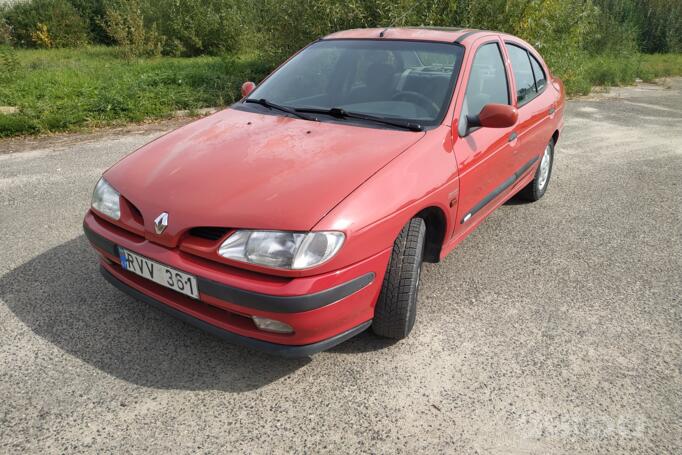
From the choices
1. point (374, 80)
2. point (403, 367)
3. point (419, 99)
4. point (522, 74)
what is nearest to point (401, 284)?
point (403, 367)

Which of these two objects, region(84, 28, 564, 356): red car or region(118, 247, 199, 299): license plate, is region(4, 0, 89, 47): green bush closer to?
region(84, 28, 564, 356): red car

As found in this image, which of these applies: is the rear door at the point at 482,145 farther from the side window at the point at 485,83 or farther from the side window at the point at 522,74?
→ the side window at the point at 522,74

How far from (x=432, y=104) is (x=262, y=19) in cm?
841

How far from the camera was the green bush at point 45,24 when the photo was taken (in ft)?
56.3

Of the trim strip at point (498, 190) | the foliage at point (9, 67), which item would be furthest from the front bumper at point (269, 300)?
the foliage at point (9, 67)

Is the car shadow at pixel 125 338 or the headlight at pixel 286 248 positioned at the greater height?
the headlight at pixel 286 248

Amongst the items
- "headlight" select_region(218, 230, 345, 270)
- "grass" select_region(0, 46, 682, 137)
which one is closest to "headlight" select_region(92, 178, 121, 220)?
"headlight" select_region(218, 230, 345, 270)

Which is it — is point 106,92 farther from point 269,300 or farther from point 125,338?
point 269,300

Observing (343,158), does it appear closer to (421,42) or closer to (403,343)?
(403,343)

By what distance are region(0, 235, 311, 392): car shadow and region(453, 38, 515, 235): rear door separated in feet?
4.34

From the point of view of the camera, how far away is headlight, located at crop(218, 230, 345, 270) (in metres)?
2.01

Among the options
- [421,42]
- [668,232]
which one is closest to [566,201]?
[668,232]

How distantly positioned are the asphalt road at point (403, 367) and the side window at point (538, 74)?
1.30 m

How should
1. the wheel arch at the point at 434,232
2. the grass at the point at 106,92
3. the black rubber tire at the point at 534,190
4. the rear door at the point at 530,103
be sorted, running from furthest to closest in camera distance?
the grass at the point at 106,92, the black rubber tire at the point at 534,190, the rear door at the point at 530,103, the wheel arch at the point at 434,232
